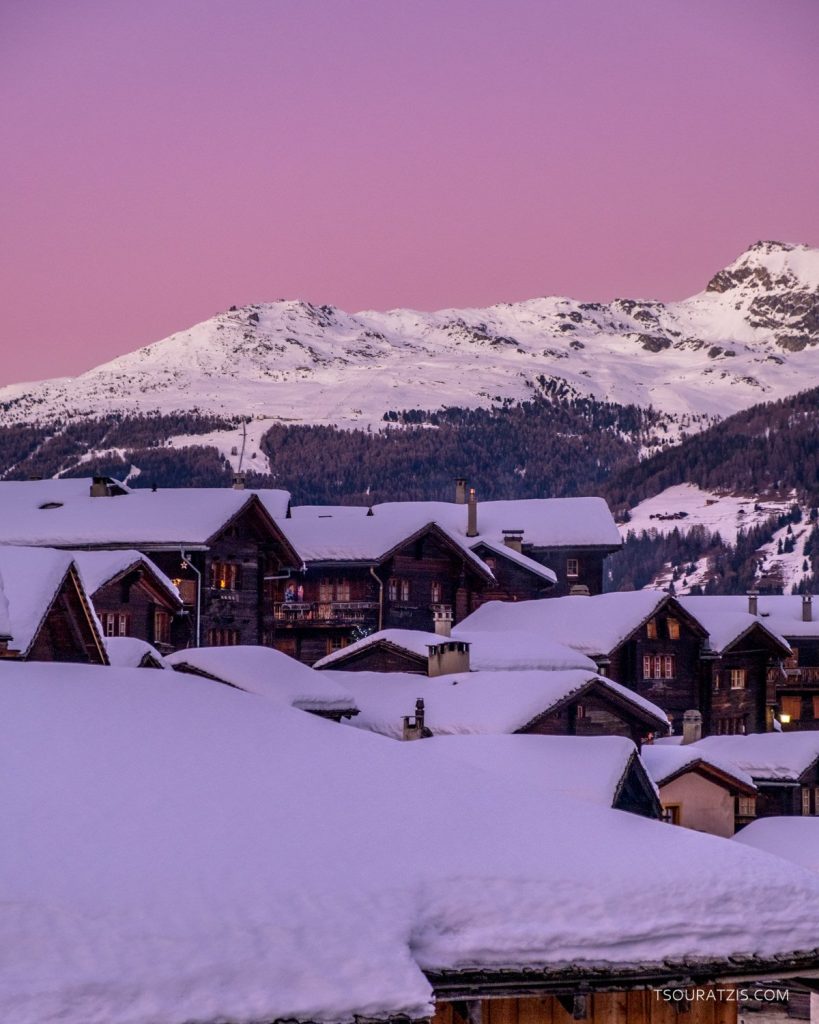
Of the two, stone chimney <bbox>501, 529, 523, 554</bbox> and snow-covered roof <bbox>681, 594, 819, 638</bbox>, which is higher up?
stone chimney <bbox>501, 529, 523, 554</bbox>

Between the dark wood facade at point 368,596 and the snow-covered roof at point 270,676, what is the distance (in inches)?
916

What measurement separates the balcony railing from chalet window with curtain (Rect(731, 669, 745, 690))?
48.4ft

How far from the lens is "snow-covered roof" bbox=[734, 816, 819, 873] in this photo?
49844 millimetres

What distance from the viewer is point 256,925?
40.5 ft

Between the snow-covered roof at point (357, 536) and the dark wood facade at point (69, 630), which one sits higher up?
the snow-covered roof at point (357, 536)

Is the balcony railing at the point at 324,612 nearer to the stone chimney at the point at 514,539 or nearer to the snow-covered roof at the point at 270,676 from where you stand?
the stone chimney at the point at 514,539

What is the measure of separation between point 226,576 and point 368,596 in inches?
464

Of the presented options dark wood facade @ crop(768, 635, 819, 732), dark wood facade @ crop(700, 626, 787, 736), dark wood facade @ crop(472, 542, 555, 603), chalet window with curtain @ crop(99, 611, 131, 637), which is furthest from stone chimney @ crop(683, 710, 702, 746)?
dark wood facade @ crop(768, 635, 819, 732)

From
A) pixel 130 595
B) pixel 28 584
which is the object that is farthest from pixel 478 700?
pixel 28 584

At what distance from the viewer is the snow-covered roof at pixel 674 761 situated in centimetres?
5003

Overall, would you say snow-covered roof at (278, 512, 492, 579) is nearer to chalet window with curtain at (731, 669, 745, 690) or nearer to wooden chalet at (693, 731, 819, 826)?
chalet window with curtain at (731, 669, 745, 690)

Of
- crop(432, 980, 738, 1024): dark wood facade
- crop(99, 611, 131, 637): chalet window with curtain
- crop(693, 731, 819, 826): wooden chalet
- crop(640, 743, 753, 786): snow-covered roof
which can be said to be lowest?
crop(693, 731, 819, 826): wooden chalet

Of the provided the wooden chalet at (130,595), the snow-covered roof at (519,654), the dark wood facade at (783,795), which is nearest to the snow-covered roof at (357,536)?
the snow-covered roof at (519,654)

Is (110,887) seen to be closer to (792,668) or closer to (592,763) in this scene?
(592,763)
